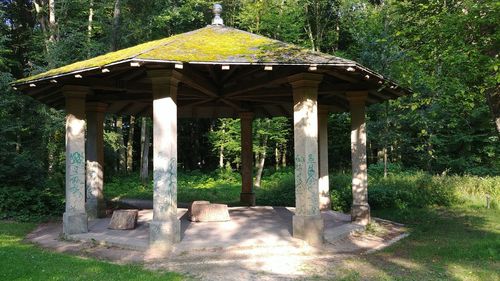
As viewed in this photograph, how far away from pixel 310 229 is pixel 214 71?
5.37m

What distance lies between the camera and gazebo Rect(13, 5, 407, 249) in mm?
9242

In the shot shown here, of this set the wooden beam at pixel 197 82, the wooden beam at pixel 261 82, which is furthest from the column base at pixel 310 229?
the wooden beam at pixel 197 82

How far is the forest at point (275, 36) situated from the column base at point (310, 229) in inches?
151

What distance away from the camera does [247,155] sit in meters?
17.1

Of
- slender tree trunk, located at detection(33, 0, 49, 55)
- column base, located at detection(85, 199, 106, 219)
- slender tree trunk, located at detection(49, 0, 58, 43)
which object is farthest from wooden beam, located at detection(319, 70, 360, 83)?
slender tree trunk, located at detection(33, 0, 49, 55)

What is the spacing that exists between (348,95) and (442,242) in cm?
478

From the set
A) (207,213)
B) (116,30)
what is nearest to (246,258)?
(207,213)

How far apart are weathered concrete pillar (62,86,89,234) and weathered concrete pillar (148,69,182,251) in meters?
2.76

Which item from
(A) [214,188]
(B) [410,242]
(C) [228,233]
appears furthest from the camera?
(A) [214,188]

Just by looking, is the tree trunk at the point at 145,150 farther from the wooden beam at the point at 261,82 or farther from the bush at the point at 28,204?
the wooden beam at the point at 261,82

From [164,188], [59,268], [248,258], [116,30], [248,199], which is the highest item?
[116,30]

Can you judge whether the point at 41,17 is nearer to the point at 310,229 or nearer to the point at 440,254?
the point at 310,229

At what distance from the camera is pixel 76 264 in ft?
25.7

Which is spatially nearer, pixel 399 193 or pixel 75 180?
pixel 75 180
